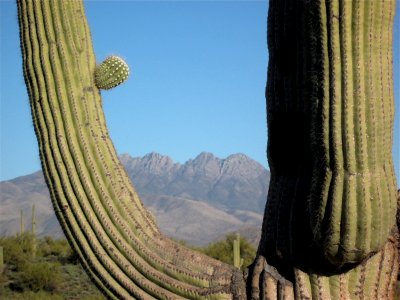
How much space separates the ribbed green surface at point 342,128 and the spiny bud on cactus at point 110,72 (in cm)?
100

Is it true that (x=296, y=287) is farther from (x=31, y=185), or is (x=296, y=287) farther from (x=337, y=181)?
(x=31, y=185)

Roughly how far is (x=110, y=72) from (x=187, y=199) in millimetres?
115554

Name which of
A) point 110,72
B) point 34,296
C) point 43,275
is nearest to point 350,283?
point 110,72

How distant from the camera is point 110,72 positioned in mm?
3494

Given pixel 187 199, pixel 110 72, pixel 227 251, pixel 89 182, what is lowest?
pixel 187 199

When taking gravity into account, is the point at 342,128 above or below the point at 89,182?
above

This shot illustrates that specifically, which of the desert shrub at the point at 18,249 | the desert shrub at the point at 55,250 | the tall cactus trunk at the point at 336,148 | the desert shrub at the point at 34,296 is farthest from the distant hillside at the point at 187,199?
the tall cactus trunk at the point at 336,148

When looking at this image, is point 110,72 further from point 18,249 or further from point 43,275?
point 18,249

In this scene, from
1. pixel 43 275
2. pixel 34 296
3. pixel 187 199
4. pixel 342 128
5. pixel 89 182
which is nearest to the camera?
pixel 342 128

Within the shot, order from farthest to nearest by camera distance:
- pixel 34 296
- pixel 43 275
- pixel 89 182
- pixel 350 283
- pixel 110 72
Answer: pixel 43 275, pixel 34 296, pixel 110 72, pixel 89 182, pixel 350 283

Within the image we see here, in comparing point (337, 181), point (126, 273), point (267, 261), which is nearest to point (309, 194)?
point (337, 181)

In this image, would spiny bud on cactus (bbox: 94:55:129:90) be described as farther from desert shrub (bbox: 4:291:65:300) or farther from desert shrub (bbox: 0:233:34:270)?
desert shrub (bbox: 0:233:34:270)

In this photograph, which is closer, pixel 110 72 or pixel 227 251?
pixel 110 72

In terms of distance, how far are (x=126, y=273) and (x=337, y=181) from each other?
3.56ft
